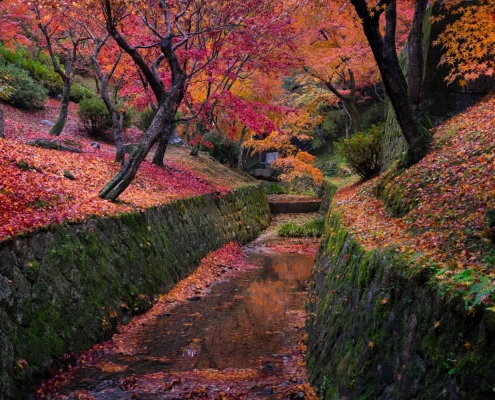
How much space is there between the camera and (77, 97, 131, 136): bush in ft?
64.9

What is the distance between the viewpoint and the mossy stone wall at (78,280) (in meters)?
5.32

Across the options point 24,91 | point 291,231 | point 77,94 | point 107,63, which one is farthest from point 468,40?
Result: point 77,94

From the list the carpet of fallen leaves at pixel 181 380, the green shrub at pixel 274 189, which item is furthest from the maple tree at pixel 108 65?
the green shrub at pixel 274 189

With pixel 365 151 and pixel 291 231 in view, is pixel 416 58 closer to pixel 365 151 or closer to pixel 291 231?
pixel 365 151

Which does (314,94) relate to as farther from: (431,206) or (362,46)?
(431,206)

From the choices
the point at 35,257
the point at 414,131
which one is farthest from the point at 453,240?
the point at 35,257

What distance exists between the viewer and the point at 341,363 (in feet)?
15.3

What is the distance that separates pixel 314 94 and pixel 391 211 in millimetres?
18877

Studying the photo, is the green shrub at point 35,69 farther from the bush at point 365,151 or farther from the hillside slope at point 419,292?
the hillside slope at point 419,292

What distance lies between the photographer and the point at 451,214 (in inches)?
205

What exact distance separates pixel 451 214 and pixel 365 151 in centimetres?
831

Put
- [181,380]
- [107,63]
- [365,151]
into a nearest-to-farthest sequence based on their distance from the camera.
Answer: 1. [181,380]
2. [365,151]
3. [107,63]

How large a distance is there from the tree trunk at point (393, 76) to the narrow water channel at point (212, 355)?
13.4ft

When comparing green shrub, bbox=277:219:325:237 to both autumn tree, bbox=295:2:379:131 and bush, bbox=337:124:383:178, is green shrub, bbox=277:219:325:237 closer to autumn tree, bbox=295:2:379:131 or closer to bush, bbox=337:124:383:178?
bush, bbox=337:124:383:178
